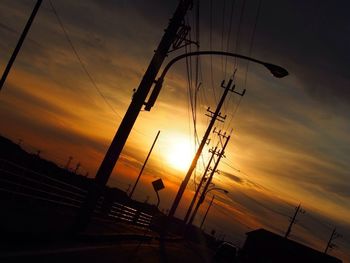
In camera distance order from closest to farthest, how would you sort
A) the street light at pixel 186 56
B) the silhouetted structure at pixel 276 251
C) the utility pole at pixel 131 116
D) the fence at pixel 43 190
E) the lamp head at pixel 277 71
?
the utility pole at pixel 131 116 < the street light at pixel 186 56 < the fence at pixel 43 190 < the lamp head at pixel 277 71 < the silhouetted structure at pixel 276 251

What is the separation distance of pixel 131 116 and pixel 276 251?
51834 millimetres

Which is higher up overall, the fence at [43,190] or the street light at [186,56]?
the street light at [186,56]

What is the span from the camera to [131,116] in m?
14.2

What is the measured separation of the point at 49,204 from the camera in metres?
17.7

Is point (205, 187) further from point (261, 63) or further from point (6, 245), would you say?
point (6, 245)

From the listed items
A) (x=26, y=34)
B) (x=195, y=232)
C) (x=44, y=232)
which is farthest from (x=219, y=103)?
(x=195, y=232)

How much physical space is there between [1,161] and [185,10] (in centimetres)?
778

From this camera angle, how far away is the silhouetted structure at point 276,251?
6003 centimetres

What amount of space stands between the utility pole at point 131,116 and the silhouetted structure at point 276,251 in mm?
51186

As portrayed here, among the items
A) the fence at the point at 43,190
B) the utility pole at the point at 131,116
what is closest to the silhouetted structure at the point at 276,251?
the fence at the point at 43,190

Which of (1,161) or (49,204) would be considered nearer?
(1,161)

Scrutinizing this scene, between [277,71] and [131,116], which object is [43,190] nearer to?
[131,116]

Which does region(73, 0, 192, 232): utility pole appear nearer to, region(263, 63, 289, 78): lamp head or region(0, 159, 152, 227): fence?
region(0, 159, 152, 227): fence

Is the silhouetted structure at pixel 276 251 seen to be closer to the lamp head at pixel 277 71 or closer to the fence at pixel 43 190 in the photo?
the fence at pixel 43 190
